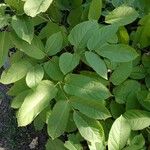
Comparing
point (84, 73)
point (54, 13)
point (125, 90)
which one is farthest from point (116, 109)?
point (54, 13)

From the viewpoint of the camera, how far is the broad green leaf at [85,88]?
55.5 inches

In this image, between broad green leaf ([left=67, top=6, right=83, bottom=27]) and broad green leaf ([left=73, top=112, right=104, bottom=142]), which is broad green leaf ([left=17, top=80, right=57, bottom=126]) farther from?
broad green leaf ([left=67, top=6, right=83, bottom=27])

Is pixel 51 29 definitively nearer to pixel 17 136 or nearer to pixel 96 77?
pixel 96 77

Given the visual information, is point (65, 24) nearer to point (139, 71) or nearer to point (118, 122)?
point (139, 71)

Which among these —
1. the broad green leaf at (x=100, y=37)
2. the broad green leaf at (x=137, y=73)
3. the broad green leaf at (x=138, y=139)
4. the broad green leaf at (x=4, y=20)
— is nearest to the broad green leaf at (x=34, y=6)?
the broad green leaf at (x=4, y=20)

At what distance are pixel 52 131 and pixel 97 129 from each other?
7.3 inches

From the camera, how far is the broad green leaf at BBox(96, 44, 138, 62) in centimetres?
142

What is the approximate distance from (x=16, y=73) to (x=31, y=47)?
0.41ft

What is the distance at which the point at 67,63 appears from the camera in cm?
142

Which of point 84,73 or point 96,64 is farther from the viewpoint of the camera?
point 84,73

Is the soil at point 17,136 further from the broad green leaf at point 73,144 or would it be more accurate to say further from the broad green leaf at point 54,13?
the broad green leaf at point 54,13

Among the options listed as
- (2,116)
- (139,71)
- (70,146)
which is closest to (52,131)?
(70,146)

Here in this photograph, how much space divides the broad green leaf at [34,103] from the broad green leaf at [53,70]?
0.20 ft

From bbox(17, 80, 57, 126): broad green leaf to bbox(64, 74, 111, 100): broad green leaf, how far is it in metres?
0.07
